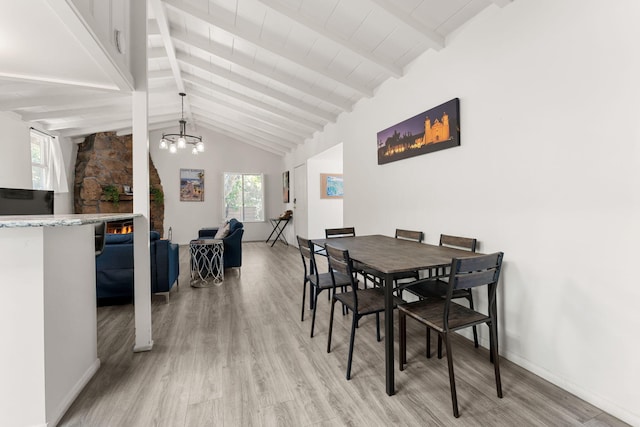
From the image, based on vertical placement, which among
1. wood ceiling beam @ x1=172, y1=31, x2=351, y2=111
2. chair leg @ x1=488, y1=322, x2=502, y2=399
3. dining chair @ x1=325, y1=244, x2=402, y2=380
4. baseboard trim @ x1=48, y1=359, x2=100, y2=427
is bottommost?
baseboard trim @ x1=48, y1=359, x2=100, y2=427

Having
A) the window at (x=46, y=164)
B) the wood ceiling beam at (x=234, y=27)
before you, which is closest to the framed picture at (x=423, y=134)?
the wood ceiling beam at (x=234, y=27)

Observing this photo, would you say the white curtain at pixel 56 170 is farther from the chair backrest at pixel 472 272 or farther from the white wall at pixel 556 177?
the chair backrest at pixel 472 272

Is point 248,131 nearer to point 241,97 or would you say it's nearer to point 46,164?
point 241,97

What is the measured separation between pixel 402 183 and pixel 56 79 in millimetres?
2988

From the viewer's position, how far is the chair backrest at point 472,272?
148 cm

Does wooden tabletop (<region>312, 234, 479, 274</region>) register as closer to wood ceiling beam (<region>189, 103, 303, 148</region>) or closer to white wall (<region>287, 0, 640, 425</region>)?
white wall (<region>287, 0, 640, 425</region>)

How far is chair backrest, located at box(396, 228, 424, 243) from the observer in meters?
2.75

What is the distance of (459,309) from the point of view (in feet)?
5.82

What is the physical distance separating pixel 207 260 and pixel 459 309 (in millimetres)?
3357

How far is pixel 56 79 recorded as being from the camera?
1.99m

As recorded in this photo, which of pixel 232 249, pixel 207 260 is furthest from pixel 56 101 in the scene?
pixel 232 249

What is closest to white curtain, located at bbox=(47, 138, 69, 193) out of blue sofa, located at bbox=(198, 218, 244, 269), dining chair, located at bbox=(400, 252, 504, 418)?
blue sofa, located at bbox=(198, 218, 244, 269)

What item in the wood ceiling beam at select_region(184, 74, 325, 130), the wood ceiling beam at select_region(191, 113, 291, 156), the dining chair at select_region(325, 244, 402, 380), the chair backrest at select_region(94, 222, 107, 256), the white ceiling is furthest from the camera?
the wood ceiling beam at select_region(191, 113, 291, 156)

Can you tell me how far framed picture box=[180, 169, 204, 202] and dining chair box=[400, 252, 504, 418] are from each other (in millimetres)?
6950
